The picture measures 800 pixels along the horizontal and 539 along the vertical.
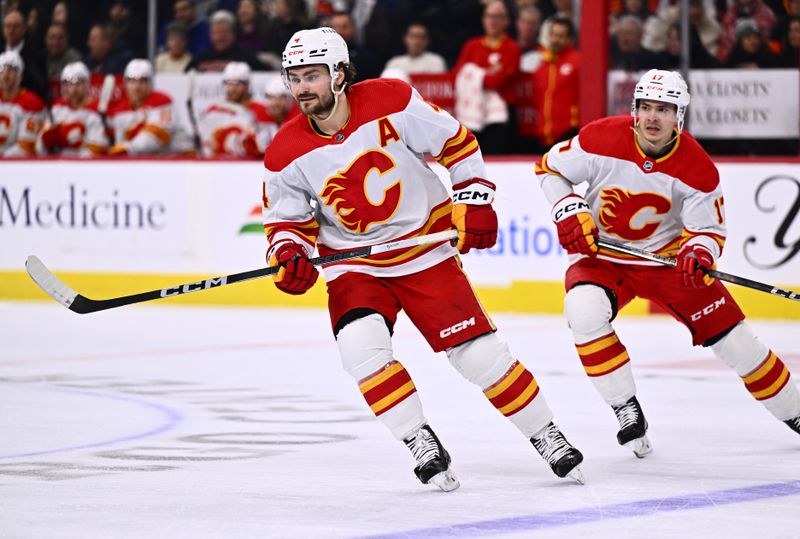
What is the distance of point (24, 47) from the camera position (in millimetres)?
10883

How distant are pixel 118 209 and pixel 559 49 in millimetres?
2778

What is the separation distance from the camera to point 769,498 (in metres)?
3.82

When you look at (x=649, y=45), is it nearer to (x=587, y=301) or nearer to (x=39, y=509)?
(x=587, y=301)

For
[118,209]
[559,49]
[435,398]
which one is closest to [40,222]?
[118,209]

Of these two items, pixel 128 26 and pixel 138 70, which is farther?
pixel 128 26

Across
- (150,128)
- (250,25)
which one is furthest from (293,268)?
(250,25)

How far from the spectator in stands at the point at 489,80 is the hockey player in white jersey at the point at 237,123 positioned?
3.83 feet

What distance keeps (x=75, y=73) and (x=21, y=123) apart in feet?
1.66

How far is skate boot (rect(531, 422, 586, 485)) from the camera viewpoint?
13.3 feet

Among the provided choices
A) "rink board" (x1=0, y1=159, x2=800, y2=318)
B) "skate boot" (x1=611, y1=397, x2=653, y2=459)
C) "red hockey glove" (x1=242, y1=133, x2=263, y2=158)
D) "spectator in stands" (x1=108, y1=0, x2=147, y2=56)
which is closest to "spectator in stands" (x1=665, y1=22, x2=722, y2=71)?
"rink board" (x1=0, y1=159, x2=800, y2=318)

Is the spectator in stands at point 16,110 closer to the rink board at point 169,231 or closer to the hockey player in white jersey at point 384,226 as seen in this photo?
the rink board at point 169,231

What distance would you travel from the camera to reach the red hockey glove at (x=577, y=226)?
4625mm

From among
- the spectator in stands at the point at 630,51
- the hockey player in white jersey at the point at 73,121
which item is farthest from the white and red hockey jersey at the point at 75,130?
the spectator in stands at the point at 630,51

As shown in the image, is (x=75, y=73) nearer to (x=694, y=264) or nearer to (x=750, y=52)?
(x=750, y=52)
